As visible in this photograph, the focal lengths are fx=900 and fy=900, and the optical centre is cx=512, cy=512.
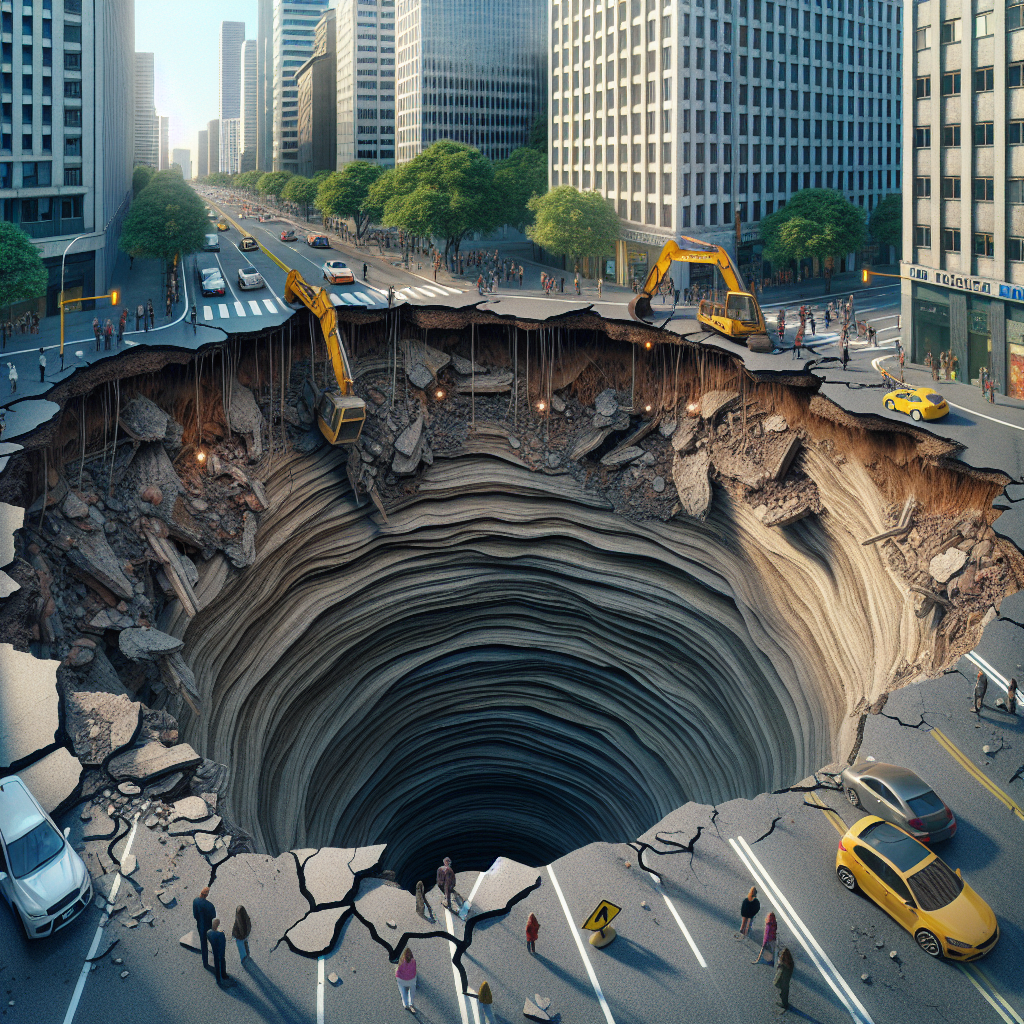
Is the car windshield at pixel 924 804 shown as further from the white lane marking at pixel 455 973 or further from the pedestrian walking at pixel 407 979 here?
the pedestrian walking at pixel 407 979

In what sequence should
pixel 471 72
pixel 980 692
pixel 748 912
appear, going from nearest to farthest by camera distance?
pixel 748 912 < pixel 980 692 < pixel 471 72

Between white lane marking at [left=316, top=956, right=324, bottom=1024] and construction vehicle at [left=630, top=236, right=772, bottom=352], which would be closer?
white lane marking at [left=316, top=956, right=324, bottom=1024]

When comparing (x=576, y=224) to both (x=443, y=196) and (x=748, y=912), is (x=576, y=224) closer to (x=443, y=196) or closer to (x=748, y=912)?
(x=443, y=196)

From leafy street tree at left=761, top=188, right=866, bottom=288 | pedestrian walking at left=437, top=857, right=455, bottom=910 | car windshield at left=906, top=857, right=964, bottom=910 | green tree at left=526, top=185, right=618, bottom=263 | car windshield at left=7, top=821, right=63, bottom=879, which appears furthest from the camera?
green tree at left=526, top=185, right=618, bottom=263

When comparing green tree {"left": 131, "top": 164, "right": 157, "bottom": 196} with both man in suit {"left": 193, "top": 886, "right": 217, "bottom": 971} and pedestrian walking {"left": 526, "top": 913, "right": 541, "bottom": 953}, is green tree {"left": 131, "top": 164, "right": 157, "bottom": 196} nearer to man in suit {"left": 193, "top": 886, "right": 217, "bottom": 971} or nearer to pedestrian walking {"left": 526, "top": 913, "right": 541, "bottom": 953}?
man in suit {"left": 193, "top": 886, "right": 217, "bottom": 971}

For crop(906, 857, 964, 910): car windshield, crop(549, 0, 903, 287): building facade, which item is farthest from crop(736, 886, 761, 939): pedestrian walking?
crop(549, 0, 903, 287): building facade

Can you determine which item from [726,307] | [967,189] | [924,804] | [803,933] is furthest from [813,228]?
[803,933]
